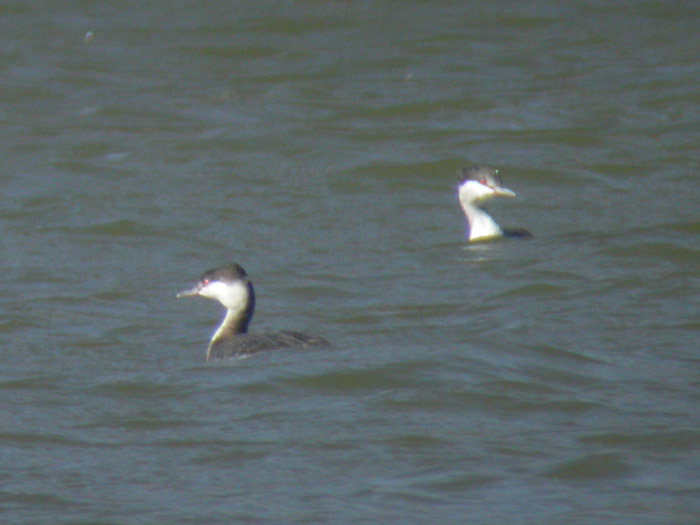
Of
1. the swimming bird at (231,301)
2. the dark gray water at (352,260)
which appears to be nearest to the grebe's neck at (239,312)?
the swimming bird at (231,301)

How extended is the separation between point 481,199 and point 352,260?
1674 millimetres

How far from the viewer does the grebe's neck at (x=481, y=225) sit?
13898mm

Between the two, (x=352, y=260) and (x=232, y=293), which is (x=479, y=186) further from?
(x=232, y=293)

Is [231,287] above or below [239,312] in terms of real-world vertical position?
above

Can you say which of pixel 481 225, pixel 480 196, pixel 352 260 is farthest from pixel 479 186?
pixel 352 260

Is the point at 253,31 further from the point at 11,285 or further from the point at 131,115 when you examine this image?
the point at 11,285

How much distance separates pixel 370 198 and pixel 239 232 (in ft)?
6.62

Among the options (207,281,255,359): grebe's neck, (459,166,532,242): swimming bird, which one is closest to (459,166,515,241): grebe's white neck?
(459,166,532,242): swimming bird

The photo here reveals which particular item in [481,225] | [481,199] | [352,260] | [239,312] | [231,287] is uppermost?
[481,199]

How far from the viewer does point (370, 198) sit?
15562mm

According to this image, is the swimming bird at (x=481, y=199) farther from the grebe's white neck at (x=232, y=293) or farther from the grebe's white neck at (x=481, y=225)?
the grebe's white neck at (x=232, y=293)

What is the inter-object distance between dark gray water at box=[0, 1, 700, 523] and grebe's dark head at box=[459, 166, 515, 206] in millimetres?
447

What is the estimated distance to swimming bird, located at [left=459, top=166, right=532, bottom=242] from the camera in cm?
1387

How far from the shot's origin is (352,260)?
42.4ft
